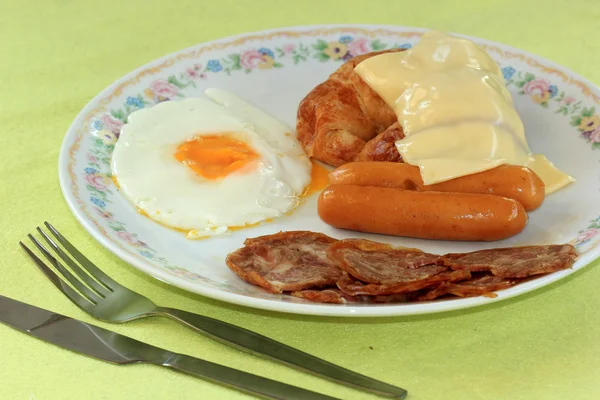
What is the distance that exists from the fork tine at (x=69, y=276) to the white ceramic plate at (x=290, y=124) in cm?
22

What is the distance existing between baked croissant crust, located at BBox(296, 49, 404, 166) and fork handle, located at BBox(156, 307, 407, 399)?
1552mm

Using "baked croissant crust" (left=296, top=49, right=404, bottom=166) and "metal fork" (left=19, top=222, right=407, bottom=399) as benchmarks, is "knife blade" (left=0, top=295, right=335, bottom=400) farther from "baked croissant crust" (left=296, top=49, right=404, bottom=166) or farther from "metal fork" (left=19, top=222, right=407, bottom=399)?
"baked croissant crust" (left=296, top=49, right=404, bottom=166)

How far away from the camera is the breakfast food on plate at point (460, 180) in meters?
3.66

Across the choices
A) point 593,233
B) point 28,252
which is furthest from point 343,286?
point 28,252

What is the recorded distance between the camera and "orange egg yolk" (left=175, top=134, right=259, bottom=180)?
13.4 feet

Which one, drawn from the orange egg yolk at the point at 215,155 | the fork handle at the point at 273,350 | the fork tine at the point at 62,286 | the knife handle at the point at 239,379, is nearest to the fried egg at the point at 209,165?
the orange egg yolk at the point at 215,155

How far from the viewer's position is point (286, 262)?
3311 mm

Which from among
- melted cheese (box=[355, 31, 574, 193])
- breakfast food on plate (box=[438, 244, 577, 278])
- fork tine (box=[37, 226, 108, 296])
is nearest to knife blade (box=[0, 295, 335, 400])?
fork tine (box=[37, 226, 108, 296])

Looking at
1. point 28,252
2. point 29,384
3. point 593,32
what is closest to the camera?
point 29,384

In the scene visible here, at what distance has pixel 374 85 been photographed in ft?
14.1

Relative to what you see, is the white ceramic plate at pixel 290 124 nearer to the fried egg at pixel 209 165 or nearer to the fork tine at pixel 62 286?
the fried egg at pixel 209 165

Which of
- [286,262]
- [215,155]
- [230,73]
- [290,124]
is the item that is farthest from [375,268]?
[230,73]

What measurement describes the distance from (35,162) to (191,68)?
3.96ft

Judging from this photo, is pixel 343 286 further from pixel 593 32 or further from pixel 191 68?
pixel 593 32
